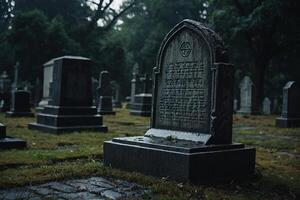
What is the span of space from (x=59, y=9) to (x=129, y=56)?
29.9 feet

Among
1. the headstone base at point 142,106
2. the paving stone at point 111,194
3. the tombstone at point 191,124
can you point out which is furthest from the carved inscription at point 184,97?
the headstone base at point 142,106

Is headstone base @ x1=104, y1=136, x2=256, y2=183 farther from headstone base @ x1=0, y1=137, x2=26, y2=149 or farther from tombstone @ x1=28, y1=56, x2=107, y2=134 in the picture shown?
Result: tombstone @ x1=28, y1=56, x2=107, y2=134

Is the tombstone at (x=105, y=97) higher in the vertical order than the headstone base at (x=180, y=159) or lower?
higher

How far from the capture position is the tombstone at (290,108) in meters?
15.2

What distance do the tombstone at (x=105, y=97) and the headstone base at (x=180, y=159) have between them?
1361cm

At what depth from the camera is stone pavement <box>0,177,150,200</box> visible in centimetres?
439

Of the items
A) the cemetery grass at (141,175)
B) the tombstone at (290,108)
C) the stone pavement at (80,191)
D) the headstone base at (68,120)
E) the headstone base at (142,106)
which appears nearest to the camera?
the stone pavement at (80,191)

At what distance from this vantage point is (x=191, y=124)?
6.04m

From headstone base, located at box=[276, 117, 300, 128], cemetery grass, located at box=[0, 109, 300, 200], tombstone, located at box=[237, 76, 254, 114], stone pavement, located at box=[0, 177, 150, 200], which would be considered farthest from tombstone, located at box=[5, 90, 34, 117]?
tombstone, located at box=[237, 76, 254, 114]

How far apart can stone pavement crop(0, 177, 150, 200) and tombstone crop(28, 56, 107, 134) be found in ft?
19.9

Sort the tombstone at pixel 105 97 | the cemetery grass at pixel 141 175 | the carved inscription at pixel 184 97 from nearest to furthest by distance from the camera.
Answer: the cemetery grass at pixel 141 175
the carved inscription at pixel 184 97
the tombstone at pixel 105 97

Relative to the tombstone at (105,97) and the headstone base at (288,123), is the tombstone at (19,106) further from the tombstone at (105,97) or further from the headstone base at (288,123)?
the headstone base at (288,123)

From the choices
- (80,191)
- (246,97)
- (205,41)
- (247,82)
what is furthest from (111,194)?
(247,82)

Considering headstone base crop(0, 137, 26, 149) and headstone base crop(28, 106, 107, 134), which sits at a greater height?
headstone base crop(28, 106, 107, 134)
